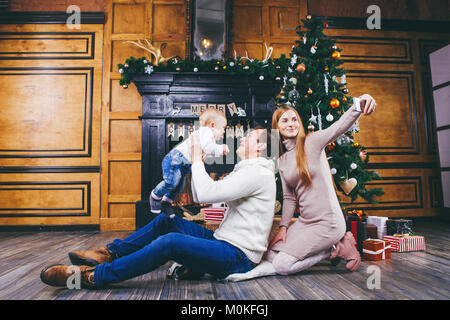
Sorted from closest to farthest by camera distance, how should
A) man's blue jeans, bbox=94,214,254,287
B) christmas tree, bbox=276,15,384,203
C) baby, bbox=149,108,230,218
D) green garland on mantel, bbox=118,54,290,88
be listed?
man's blue jeans, bbox=94,214,254,287, baby, bbox=149,108,230,218, christmas tree, bbox=276,15,384,203, green garland on mantel, bbox=118,54,290,88

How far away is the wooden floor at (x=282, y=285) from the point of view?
4.55ft

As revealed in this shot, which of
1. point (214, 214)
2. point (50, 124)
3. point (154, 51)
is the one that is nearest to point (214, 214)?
point (214, 214)

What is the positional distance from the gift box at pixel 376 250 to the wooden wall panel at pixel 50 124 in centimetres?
344

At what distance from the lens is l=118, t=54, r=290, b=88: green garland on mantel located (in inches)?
139

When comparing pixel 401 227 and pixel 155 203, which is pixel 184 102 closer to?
pixel 155 203

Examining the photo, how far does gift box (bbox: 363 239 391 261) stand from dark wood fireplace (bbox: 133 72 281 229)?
2.00 meters

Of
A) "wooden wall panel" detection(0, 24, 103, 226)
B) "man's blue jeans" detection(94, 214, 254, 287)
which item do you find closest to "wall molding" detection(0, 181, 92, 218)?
"wooden wall panel" detection(0, 24, 103, 226)

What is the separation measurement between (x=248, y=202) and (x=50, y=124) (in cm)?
374

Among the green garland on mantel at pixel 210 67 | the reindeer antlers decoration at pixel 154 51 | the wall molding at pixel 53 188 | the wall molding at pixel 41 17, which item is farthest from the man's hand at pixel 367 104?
the wall molding at pixel 41 17

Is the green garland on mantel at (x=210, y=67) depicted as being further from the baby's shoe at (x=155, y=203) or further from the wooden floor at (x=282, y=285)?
the wooden floor at (x=282, y=285)

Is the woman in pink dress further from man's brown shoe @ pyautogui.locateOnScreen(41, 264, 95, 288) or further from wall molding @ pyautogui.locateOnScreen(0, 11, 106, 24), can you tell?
wall molding @ pyautogui.locateOnScreen(0, 11, 106, 24)
